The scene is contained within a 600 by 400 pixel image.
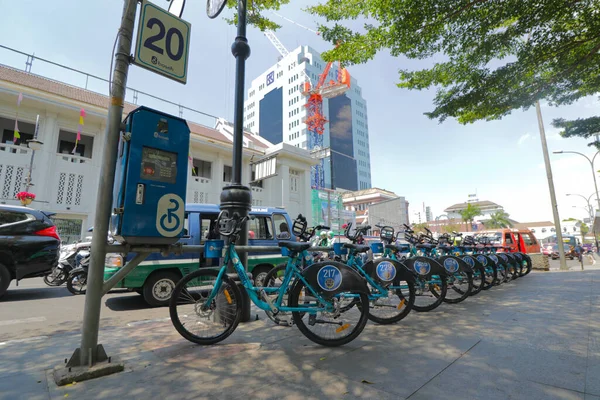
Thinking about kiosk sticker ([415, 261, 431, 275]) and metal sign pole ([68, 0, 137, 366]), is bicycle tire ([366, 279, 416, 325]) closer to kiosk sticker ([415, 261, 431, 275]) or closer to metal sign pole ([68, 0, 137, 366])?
kiosk sticker ([415, 261, 431, 275])

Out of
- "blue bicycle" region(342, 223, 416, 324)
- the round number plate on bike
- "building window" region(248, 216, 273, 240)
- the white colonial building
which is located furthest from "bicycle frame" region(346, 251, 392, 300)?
the white colonial building

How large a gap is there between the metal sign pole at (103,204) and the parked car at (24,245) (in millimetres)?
Result: 5220

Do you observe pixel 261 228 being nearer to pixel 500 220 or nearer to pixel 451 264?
pixel 451 264

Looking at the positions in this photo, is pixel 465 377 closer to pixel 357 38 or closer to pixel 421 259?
pixel 421 259

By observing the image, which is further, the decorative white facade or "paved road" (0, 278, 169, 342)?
the decorative white facade

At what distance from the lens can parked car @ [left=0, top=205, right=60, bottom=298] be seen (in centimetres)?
607

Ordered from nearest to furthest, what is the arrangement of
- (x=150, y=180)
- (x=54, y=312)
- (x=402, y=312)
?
(x=150, y=180) < (x=402, y=312) < (x=54, y=312)

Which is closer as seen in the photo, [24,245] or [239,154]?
[239,154]

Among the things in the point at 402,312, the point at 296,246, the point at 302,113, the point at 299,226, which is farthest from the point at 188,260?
the point at 302,113

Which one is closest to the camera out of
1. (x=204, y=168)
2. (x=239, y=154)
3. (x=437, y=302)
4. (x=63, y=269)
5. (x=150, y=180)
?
(x=150, y=180)

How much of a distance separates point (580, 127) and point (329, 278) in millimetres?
10851

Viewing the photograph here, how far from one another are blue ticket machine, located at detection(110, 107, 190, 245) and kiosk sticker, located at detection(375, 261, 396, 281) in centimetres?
258

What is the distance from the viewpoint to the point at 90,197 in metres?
17.1

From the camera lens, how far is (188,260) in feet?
20.5
